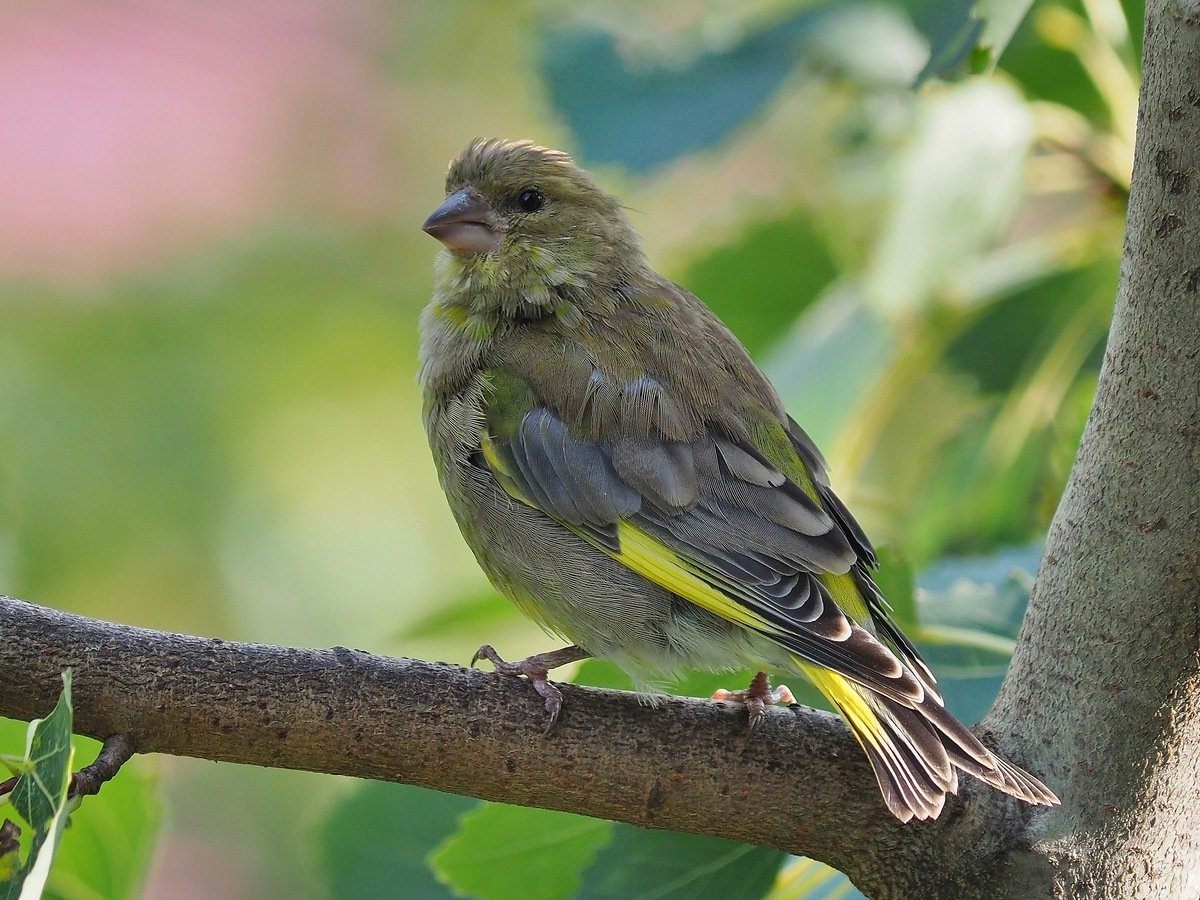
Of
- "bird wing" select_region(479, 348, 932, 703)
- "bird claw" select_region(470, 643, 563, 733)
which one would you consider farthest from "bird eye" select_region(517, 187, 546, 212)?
"bird claw" select_region(470, 643, 563, 733)

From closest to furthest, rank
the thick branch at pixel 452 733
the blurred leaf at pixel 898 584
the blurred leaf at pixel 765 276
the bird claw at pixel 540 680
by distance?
1. the thick branch at pixel 452 733
2. the bird claw at pixel 540 680
3. the blurred leaf at pixel 898 584
4. the blurred leaf at pixel 765 276

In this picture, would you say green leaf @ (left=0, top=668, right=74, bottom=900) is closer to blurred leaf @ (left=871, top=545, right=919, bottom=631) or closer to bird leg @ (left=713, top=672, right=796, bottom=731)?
bird leg @ (left=713, top=672, right=796, bottom=731)

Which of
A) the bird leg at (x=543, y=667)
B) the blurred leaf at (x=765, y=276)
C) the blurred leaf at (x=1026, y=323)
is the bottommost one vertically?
the bird leg at (x=543, y=667)

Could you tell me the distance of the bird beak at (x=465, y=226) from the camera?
2.88 metres

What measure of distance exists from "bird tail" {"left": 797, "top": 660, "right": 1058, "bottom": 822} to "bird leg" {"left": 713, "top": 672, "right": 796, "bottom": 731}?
4.6 inches

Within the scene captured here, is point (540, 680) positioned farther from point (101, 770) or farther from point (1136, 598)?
point (1136, 598)

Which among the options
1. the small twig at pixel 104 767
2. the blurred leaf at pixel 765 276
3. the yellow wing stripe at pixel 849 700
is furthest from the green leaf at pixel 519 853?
the blurred leaf at pixel 765 276

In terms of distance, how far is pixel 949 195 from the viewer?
2412 millimetres

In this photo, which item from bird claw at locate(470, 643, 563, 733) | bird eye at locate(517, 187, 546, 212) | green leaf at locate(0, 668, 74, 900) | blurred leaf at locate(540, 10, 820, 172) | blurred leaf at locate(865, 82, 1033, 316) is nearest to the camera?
green leaf at locate(0, 668, 74, 900)

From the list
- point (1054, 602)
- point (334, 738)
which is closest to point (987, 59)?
point (1054, 602)

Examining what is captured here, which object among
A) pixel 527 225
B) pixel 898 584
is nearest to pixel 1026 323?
pixel 898 584

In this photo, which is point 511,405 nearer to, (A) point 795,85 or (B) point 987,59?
(A) point 795,85

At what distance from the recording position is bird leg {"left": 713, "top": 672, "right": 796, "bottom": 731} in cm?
177

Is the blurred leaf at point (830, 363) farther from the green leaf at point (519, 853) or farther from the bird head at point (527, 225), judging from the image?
the green leaf at point (519, 853)
